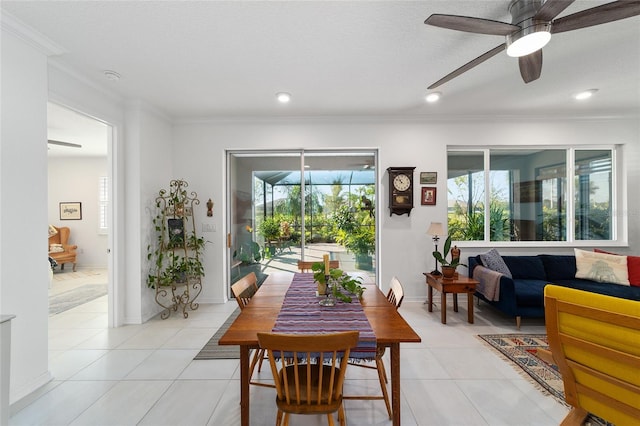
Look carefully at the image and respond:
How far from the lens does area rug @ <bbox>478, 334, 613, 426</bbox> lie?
6.95 ft

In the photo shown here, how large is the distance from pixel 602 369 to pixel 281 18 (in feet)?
8.70

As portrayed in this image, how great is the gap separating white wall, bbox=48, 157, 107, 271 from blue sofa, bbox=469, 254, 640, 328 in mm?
7973

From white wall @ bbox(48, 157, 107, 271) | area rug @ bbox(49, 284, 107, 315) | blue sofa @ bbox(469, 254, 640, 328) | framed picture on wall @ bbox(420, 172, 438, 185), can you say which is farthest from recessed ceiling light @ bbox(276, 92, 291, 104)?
white wall @ bbox(48, 157, 107, 271)

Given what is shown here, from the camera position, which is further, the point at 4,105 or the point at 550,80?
the point at 550,80

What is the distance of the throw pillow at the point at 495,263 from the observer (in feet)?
11.8

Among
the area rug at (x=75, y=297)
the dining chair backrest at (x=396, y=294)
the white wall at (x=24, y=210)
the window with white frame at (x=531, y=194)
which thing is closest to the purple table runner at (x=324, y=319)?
the dining chair backrest at (x=396, y=294)

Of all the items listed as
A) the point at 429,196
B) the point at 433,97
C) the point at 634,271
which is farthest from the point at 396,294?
the point at 634,271

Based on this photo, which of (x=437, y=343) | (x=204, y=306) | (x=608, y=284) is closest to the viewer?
(x=437, y=343)

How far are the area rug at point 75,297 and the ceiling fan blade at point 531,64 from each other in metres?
5.85

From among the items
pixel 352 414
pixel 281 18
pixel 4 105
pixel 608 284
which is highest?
pixel 281 18

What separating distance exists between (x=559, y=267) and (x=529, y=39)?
3.23 m

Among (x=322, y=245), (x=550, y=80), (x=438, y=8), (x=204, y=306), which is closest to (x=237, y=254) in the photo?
(x=204, y=306)

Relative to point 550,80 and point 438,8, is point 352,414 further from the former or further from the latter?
point 550,80

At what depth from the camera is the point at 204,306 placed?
4012mm
